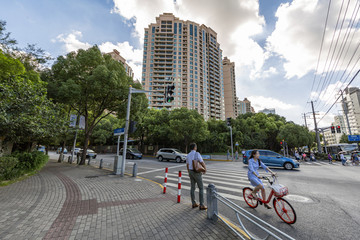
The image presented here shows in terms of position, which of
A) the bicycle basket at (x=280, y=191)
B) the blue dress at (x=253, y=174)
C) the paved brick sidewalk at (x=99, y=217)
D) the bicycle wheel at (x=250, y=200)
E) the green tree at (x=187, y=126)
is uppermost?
the green tree at (x=187, y=126)

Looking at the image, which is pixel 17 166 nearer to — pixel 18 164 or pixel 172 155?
pixel 18 164

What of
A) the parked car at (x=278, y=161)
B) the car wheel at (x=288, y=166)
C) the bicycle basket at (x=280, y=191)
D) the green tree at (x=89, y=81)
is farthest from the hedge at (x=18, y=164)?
the car wheel at (x=288, y=166)

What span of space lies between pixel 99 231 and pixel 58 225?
40.0 inches

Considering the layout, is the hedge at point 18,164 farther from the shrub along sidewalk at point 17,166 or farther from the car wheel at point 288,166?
the car wheel at point 288,166

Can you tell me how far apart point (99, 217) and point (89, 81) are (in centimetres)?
1137

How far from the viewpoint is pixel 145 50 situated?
74.1 m

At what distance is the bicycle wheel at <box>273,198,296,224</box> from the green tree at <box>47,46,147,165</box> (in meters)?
12.5

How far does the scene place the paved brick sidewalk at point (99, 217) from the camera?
115 inches

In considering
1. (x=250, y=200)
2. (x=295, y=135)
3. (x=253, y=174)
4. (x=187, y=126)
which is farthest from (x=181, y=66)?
(x=250, y=200)

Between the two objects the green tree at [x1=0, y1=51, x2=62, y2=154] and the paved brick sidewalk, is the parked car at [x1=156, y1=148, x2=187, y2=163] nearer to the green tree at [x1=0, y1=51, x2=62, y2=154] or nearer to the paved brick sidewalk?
the paved brick sidewalk

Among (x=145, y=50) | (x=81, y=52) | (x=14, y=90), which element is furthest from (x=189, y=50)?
(x=14, y=90)

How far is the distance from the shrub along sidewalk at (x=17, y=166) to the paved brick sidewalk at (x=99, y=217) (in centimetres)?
169

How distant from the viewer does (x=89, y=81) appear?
39.5 ft

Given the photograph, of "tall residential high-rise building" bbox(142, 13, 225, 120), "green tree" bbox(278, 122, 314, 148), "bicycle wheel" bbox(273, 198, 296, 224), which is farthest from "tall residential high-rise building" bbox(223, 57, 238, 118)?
"bicycle wheel" bbox(273, 198, 296, 224)
